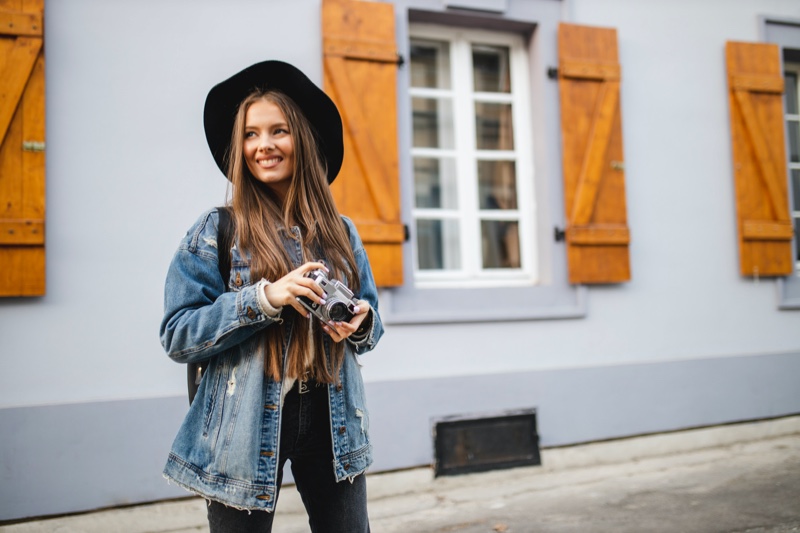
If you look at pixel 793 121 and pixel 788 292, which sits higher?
pixel 793 121

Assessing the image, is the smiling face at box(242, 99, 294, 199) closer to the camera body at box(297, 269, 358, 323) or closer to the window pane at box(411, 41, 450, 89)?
the camera body at box(297, 269, 358, 323)

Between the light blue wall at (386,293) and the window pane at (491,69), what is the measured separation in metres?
0.25

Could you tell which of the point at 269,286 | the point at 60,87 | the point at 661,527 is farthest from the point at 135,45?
the point at 661,527

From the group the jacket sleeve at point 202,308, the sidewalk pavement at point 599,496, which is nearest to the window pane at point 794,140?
the sidewalk pavement at point 599,496

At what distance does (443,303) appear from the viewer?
4.31 m

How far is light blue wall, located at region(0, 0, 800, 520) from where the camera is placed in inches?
138

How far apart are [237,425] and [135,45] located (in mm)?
2923

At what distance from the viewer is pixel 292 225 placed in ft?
5.88

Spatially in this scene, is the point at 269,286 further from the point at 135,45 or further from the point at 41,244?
the point at 135,45

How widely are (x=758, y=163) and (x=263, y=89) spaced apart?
442 centimetres

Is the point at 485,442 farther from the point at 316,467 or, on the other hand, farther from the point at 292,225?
the point at 292,225

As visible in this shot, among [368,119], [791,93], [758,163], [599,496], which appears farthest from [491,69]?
[599,496]

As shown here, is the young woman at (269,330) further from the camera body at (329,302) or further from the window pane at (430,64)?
the window pane at (430,64)

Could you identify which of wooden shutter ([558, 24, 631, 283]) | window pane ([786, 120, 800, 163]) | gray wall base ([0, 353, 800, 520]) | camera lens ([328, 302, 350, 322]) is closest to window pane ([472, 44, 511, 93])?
wooden shutter ([558, 24, 631, 283])
